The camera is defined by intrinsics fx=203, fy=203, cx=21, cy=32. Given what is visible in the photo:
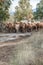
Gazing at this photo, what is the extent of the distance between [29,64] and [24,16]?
60.5ft

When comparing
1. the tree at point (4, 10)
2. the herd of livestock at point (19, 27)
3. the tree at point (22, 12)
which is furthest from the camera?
the tree at point (22, 12)

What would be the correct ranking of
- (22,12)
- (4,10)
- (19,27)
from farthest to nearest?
(22,12), (19,27), (4,10)

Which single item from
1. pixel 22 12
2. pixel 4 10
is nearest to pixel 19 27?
A: pixel 4 10

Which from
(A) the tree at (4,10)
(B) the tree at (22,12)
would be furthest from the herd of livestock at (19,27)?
(B) the tree at (22,12)

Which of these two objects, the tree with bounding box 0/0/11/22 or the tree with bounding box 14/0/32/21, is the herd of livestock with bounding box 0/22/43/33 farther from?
the tree with bounding box 14/0/32/21

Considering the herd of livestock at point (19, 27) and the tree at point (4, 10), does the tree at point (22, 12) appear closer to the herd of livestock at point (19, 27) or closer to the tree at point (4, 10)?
the herd of livestock at point (19, 27)

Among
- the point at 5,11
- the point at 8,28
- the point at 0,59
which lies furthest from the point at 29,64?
the point at 8,28

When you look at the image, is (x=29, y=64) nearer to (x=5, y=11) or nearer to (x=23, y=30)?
(x=5, y=11)

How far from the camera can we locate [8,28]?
20125 millimetres

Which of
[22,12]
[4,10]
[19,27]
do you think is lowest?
[19,27]

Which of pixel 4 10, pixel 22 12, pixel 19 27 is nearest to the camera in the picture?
pixel 4 10

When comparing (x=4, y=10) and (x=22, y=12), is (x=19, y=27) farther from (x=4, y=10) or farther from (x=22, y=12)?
(x=22, y=12)

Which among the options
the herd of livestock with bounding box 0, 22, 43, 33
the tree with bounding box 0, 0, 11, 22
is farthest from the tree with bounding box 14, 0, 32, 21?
the tree with bounding box 0, 0, 11, 22

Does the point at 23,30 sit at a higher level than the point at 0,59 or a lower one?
lower
